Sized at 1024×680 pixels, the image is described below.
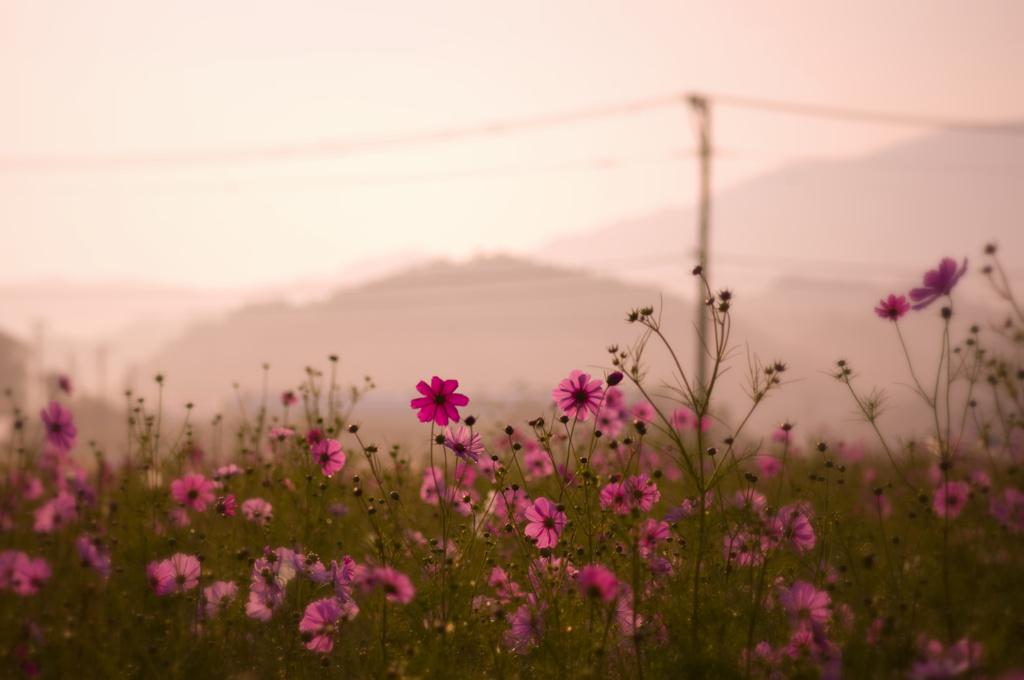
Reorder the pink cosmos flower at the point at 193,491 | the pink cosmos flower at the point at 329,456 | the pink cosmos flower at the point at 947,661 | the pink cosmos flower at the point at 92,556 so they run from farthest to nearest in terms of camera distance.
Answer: the pink cosmos flower at the point at 193,491 < the pink cosmos flower at the point at 329,456 < the pink cosmos flower at the point at 92,556 < the pink cosmos flower at the point at 947,661

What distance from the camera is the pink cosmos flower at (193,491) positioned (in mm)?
3195

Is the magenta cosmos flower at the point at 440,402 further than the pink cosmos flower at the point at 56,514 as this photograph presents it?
No

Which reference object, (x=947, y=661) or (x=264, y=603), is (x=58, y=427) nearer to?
(x=264, y=603)

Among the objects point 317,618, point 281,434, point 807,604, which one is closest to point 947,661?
point 807,604

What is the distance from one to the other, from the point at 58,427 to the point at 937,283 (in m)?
3.77

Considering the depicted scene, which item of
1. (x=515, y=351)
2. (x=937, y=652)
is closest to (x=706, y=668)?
(x=937, y=652)

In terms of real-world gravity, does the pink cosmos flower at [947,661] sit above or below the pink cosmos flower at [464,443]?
below

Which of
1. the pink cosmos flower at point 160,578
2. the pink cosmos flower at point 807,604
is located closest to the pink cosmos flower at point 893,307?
the pink cosmos flower at point 807,604

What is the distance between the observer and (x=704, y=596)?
228 centimetres

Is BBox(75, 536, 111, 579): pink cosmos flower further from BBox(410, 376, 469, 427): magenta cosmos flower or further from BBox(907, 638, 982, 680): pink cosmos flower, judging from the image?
BBox(907, 638, 982, 680): pink cosmos flower

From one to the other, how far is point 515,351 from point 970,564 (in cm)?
8049

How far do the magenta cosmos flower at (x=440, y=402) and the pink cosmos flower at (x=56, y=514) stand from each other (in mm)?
2485

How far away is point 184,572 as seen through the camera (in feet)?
8.14

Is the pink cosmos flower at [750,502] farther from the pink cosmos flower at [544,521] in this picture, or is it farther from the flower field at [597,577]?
the pink cosmos flower at [544,521]
